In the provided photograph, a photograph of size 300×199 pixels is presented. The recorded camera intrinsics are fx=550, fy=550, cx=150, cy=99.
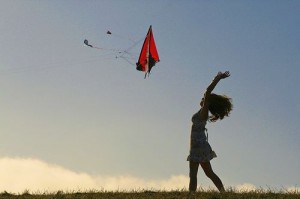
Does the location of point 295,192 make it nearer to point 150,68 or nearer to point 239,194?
point 239,194

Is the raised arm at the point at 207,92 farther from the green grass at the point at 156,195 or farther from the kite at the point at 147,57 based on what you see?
the kite at the point at 147,57

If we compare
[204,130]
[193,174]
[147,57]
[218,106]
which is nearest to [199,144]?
[204,130]

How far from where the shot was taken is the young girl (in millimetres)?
10516

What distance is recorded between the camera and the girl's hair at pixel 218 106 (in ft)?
35.1

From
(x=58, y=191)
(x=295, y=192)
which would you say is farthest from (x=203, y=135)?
(x=58, y=191)

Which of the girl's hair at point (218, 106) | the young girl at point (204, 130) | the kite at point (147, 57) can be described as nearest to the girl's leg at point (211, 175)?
the young girl at point (204, 130)

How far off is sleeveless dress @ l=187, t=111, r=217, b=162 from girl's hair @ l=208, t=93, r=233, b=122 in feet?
0.98

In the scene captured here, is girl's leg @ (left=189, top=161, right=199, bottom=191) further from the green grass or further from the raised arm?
the raised arm

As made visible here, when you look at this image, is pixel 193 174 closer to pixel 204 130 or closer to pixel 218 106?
pixel 204 130

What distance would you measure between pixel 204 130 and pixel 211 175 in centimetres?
87

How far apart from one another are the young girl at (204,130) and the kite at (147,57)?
12.1 m

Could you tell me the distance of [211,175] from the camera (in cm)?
1055

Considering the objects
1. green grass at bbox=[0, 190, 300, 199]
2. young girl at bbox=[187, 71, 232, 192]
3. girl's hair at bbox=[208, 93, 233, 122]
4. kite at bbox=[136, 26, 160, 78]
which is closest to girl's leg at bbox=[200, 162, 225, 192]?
young girl at bbox=[187, 71, 232, 192]

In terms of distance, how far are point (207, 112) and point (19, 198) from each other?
411 centimetres
